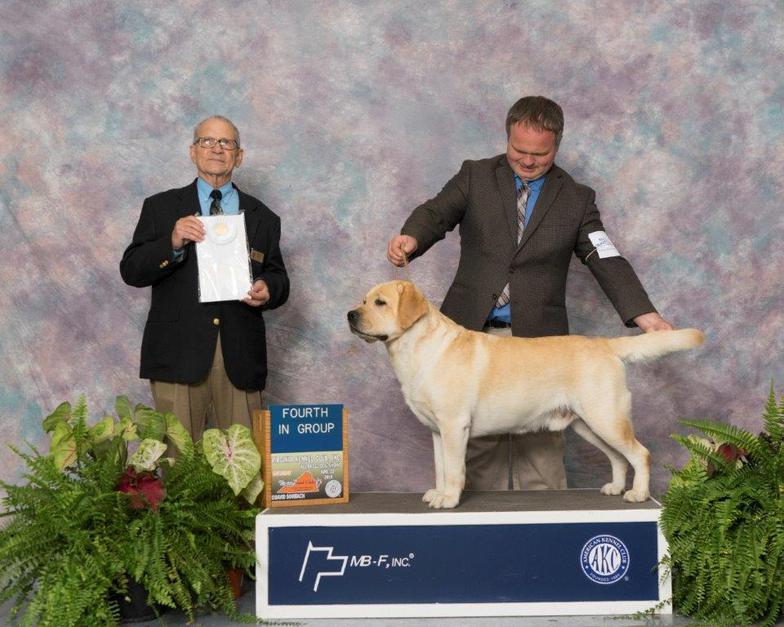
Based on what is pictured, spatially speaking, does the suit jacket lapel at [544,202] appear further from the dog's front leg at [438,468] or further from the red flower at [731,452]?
the red flower at [731,452]

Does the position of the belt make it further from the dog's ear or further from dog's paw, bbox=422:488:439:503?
dog's paw, bbox=422:488:439:503

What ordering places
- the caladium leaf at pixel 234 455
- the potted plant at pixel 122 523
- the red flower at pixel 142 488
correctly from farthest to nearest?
1. the caladium leaf at pixel 234 455
2. the red flower at pixel 142 488
3. the potted plant at pixel 122 523

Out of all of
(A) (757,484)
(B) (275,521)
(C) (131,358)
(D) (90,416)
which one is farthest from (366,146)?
(A) (757,484)

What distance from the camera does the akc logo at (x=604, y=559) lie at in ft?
10.3

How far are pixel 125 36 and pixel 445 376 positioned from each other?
119 inches

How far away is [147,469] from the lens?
326 centimetres

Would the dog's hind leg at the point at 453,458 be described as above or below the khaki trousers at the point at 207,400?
below

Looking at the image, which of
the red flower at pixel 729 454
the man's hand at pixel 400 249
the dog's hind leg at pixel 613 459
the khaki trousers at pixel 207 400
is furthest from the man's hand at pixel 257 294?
the red flower at pixel 729 454

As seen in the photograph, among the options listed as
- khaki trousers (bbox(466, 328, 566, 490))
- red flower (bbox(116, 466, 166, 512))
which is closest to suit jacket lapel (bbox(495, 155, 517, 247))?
khaki trousers (bbox(466, 328, 566, 490))

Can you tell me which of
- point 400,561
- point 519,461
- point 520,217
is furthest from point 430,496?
point 520,217

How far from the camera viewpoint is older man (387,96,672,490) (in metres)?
3.75

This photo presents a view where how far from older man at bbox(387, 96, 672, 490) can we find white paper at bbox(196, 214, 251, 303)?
2.48 ft

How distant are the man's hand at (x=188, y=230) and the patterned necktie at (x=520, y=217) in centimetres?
135

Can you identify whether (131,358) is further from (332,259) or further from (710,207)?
(710,207)
